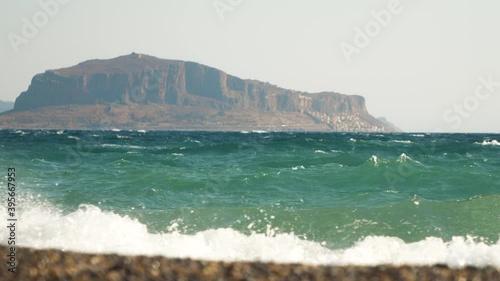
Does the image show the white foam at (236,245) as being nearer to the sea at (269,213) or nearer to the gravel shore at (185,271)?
the sea at (269,213)

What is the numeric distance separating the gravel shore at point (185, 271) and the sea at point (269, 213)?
48.4 inches

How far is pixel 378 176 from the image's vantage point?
2489cm

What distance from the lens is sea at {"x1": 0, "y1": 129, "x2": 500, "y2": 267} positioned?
1269 centimetres

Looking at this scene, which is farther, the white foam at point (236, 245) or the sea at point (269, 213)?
→ the sea at point (269, 213)

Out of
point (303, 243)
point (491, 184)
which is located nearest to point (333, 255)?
point (303, 243)

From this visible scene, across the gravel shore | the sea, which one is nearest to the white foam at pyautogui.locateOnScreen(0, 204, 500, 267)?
the sea

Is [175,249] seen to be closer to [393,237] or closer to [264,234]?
[264,234]

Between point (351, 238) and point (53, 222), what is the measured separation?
813cm

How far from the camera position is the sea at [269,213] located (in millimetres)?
12688

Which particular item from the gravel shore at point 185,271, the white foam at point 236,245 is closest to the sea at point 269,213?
the white foam at point 236,245

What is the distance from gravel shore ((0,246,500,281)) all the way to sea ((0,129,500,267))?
1229 millimetres

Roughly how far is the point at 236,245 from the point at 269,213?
3.31 m

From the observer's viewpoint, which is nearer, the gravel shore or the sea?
the gravel shore

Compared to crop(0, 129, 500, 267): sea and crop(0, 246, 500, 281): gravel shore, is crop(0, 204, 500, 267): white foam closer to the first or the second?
crop(0, 129, 500, 267): sea
